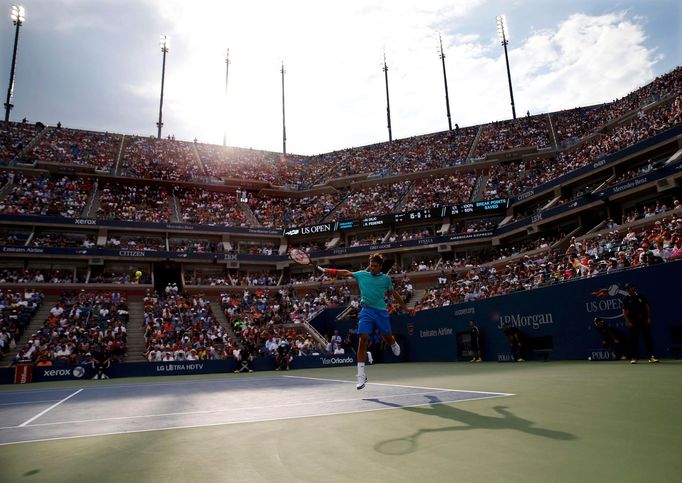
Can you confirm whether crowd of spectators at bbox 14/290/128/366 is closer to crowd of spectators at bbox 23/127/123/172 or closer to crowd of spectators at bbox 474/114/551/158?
crowd of spectators at bbox 23/127/123/172

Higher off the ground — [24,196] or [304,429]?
[24,196]

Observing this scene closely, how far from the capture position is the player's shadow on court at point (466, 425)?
414 cm

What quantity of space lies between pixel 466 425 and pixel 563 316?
13.5m

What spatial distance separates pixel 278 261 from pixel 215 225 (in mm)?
7534

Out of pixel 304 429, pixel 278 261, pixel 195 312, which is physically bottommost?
pixel 304 429

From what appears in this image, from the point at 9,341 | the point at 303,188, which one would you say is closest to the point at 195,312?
the point at 9,341

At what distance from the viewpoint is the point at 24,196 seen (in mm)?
42469

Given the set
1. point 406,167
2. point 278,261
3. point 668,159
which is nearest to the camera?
point 668,159

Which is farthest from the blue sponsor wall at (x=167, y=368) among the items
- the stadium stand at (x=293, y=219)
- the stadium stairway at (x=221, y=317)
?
the stadium stairway at (x=221, y=317)

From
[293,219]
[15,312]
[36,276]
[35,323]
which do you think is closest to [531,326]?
[15,312]

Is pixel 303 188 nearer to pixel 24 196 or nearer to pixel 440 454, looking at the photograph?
pixel 24 196

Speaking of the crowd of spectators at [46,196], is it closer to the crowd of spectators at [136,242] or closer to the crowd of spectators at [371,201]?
the crowd of spectators at [136,242]

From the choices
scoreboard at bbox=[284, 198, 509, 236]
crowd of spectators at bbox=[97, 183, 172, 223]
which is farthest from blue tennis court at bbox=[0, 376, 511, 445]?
crowd of spectators at bbox=[97, 183, 172, 223]

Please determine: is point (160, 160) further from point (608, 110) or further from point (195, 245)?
point (608, 110)
